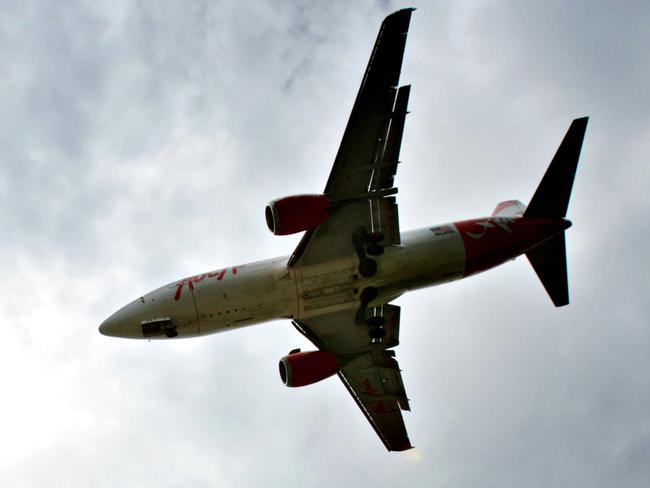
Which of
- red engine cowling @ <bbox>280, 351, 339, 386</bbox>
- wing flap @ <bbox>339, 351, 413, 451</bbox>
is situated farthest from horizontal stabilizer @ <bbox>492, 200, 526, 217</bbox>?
red engine cowling @ <bbox>280, 351, 339, 386</bbox>

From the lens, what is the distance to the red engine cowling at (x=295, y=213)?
2766 cm

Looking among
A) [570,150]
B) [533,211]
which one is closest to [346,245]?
[533,211]

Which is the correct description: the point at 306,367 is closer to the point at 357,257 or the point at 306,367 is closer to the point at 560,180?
the point at 357,257

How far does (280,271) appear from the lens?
99.8 feet

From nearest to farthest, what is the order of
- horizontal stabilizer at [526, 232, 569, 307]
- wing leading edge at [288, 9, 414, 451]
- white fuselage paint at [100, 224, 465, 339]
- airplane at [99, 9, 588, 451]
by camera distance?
1. wing leading edge at [288, 9, 414, 451]
2. airplane at [99, 9, 588, 451]
3. white fuselage paint at [100, 224, 465, 339]
4. horizontal stabilizer at [526, 232, 569, 307]

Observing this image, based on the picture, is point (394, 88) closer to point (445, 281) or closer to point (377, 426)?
point (445, 281)

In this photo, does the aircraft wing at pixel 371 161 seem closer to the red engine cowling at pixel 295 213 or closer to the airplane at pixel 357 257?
the airplane at pixel 357 257

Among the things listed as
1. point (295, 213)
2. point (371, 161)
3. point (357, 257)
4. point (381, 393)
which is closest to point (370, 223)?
point (357, 257)

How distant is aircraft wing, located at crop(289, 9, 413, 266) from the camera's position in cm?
2642

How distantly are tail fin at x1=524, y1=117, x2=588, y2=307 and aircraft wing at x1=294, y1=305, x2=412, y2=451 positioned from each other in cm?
766

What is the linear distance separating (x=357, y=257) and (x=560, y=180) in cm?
1029

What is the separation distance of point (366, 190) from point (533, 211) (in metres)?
8.47

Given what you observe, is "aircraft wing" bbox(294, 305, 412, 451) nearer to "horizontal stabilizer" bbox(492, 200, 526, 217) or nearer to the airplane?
the airplane

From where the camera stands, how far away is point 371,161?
2862 centimetres
